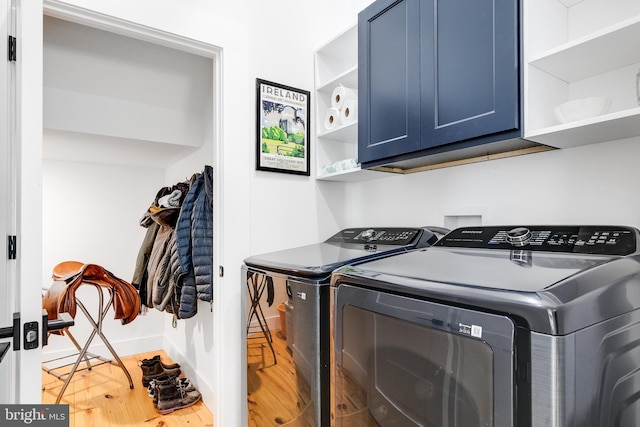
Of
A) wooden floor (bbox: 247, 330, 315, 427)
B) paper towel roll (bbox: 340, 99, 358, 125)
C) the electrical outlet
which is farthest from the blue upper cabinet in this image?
the electrical outlet

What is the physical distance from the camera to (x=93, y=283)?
103 inches

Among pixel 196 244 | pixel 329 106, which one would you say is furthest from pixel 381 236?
pixel 196 244

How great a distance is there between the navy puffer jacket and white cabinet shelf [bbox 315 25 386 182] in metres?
0.75

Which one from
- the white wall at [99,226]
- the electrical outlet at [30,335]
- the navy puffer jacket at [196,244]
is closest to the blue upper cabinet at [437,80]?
the navy puffer jacket at [196,244]

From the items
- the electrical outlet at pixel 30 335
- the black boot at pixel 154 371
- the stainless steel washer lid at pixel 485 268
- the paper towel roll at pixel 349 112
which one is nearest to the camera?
the stainless steel washer lid at pixel 485 268

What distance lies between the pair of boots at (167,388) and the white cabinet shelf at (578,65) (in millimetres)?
2591

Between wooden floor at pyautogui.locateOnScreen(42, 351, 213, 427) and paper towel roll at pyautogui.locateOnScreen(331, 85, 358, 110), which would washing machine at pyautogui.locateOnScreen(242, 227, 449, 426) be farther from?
wooden floor at pyautogui.locateOnScreen(42, 351, 213, 427)

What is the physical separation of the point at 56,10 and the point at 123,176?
2.22 metres

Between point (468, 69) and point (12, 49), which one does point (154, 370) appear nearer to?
point (12, 49)

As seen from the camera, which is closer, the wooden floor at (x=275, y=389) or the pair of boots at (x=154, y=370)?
the wooden floor at (x=275, y=389)

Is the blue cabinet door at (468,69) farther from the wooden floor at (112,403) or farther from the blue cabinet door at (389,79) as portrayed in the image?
the wooden floor at (112,403)

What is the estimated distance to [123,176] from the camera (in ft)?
11.4

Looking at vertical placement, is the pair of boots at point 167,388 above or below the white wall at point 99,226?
below

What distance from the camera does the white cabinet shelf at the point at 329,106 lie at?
2014 millimetres
